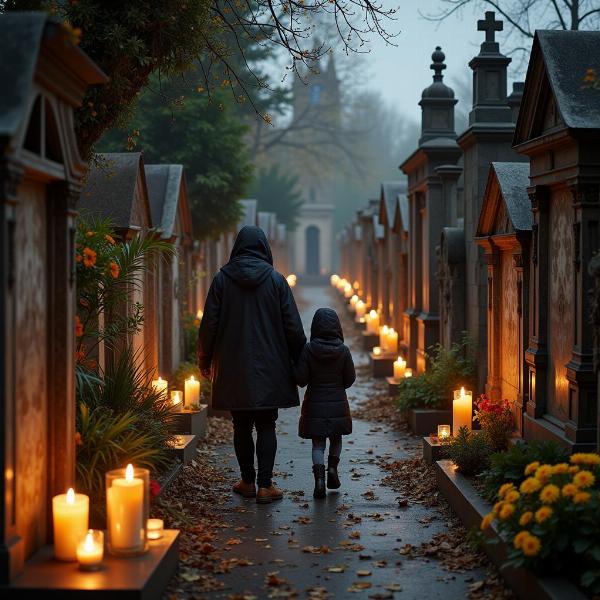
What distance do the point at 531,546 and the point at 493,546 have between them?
3.08 feet

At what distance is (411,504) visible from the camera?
25.7ft

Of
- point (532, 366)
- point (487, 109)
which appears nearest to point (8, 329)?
point (532, 366)

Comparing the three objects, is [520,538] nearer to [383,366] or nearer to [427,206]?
[427,206]

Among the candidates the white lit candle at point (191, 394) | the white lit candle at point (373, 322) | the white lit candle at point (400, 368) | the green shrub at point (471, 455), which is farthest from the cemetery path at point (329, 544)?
the white lit candle at point (373, 322)

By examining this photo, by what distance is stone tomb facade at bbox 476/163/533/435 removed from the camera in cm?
874

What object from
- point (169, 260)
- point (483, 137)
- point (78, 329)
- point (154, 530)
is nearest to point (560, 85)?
point (78, 329)

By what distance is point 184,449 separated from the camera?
8.65m

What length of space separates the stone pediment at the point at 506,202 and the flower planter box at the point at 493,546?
2352 mm

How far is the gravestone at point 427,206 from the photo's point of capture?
14.0 meters

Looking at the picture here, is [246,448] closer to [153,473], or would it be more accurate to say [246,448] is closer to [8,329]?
[153,473]

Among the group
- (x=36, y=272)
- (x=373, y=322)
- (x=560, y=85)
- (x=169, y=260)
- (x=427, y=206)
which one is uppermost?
(x=560, y=85)

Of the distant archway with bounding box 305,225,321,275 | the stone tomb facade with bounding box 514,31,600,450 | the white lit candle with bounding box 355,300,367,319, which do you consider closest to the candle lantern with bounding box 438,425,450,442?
the stone tomb facade with bounding box 514,31,600,450

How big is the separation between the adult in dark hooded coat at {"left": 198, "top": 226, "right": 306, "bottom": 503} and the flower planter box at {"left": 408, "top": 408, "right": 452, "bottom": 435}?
3.68 meters

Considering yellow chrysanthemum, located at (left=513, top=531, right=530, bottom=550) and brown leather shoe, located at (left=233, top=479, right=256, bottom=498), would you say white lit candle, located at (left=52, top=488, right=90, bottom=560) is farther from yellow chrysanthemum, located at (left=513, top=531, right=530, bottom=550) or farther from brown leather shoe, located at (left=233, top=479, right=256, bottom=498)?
brown leather shoe, located at (left=233, top=479, right=256, bottom=498)
